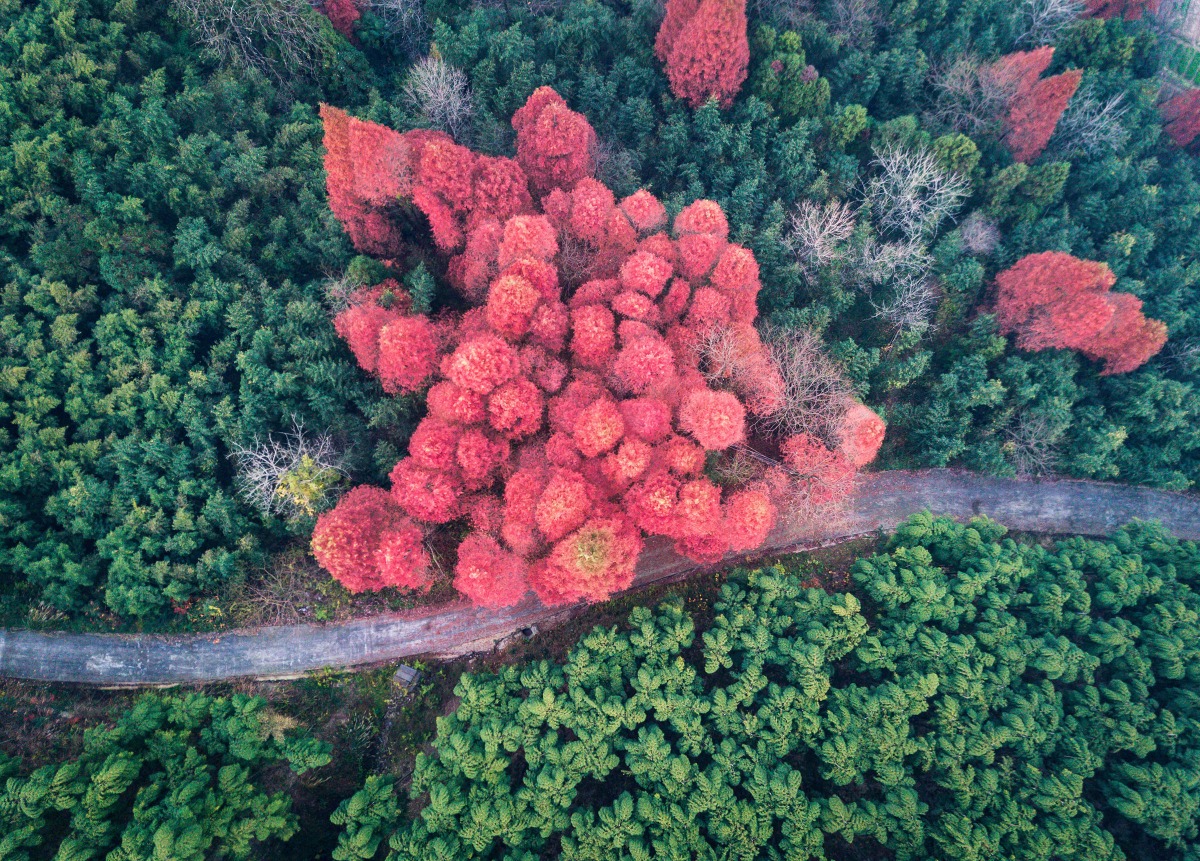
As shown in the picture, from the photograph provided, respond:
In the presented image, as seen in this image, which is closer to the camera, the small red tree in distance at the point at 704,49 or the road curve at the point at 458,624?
the road curve at the point at 458,624

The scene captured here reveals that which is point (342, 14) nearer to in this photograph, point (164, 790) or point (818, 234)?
point (818, 234)

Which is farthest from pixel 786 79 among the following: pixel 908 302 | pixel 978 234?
pixel 908 302

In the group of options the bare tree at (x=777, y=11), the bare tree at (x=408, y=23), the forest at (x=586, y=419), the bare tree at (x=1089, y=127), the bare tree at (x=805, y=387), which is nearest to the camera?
the forest at (x=586, y=419)

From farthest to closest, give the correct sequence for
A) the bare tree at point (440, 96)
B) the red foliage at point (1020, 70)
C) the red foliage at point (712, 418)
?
the red foliage at point (1020, 70), the bare tree at point (440, 96), the red foliage at point (712, 418)

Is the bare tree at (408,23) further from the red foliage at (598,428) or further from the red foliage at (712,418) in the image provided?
the red foliage at (712,418)

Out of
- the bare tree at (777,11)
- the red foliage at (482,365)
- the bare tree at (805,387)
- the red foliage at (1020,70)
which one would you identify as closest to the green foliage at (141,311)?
the red foliage at (482,365)

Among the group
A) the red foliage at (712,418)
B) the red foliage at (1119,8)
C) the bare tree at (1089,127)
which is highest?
the red foliage at (1119,8)

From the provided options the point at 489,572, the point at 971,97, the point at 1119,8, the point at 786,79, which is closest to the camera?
the point at 489,572
